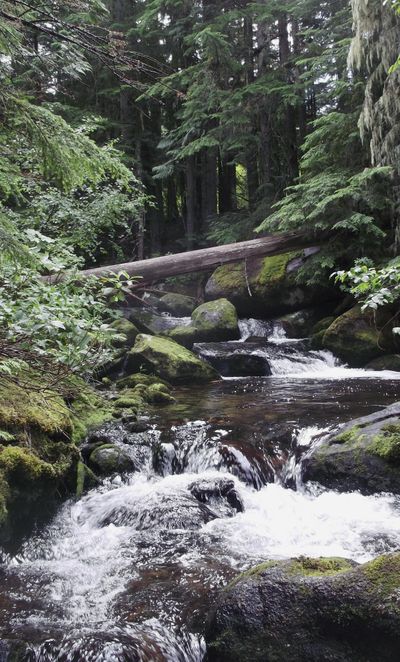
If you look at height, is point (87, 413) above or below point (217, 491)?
above

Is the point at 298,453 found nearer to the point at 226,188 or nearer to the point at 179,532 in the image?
the point at 179,532

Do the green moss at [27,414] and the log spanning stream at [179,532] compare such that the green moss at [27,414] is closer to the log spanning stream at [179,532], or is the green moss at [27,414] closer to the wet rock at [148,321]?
the log spanning stream at [179,532]

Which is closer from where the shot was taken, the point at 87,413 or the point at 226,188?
the point at 87,413

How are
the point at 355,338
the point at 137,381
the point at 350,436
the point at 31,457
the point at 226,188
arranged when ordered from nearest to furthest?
the point at 31,457
the point at 350,436
the point at 137,381
the point at 355,338
the point at 226,188

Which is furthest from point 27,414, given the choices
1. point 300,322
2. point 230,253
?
point 300,322

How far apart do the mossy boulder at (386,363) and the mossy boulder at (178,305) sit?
8.02 meters

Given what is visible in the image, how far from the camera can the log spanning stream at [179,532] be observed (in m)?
3.63

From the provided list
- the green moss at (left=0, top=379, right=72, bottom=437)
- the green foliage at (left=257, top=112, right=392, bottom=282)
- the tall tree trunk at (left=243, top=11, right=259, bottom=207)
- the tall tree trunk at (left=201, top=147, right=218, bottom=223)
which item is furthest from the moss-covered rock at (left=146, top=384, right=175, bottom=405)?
the tall tree trunk at (left=201, top=147, right=218, bottom=223)

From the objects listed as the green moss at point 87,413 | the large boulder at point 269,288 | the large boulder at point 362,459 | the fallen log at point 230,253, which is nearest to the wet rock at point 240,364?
the fallen log at point 230,253

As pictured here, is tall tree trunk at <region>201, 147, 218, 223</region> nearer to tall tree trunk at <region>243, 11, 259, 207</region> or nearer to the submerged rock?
tall tree trunk at <region>243, 11, 259, 207</region>

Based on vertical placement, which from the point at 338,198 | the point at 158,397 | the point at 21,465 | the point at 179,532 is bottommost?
the point at 179,532

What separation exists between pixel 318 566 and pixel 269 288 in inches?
467

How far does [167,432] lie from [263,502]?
223 centimetres

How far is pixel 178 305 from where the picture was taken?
18.4 m
